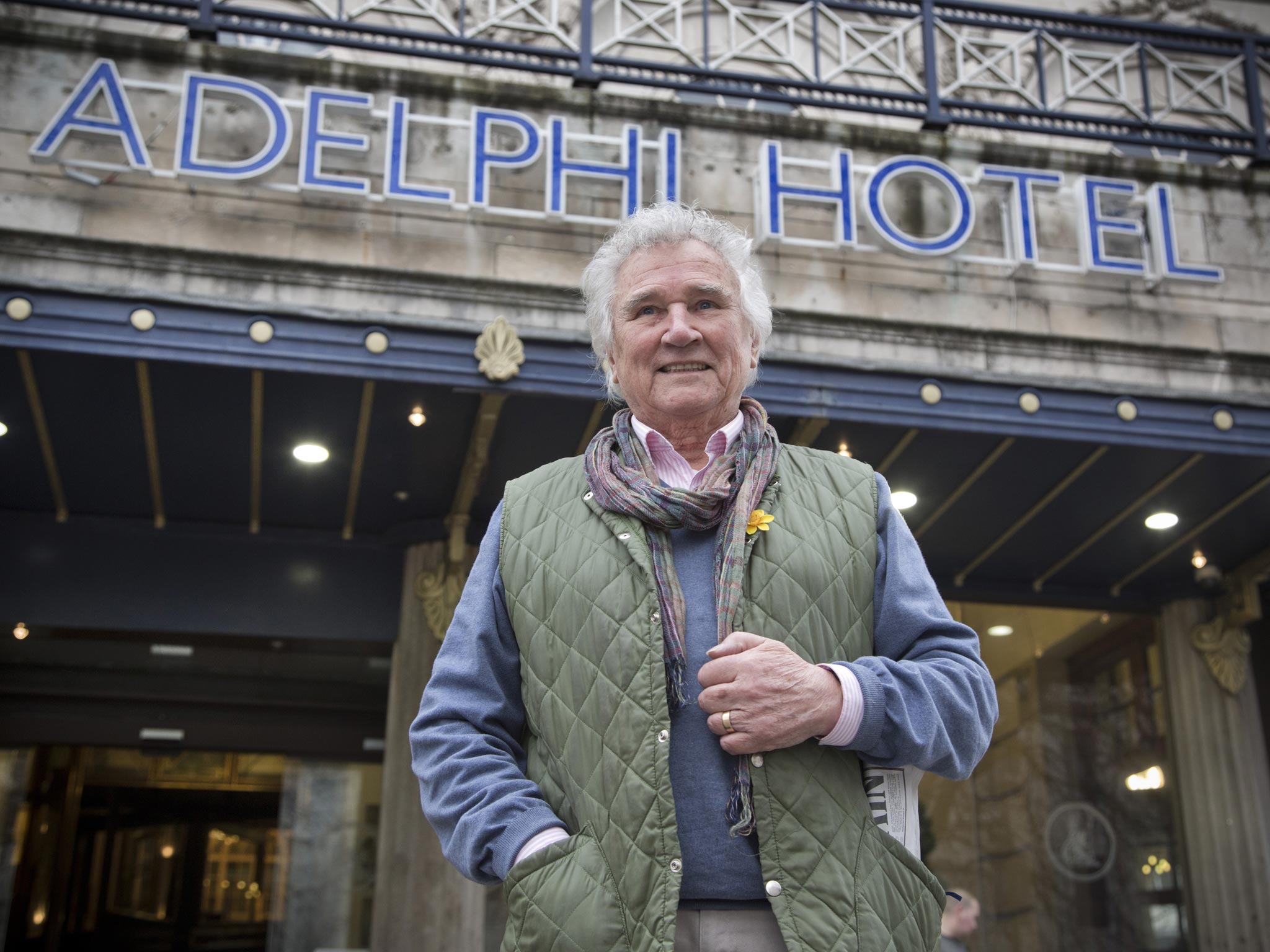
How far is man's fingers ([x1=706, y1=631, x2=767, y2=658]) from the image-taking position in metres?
1.73

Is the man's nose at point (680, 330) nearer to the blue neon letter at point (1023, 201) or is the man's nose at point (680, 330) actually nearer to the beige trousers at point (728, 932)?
the beige trousers at point (728, 932)

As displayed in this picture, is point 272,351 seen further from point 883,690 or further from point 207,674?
point 883,690

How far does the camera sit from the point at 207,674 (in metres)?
9.45

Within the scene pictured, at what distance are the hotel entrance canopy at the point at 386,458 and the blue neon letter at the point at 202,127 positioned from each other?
931 mm

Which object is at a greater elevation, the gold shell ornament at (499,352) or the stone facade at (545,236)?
the stone facade at (545,236)

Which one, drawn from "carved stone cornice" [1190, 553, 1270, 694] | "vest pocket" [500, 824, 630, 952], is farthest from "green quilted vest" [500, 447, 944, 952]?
"carved stone cornice" [1190, 553, 1270, 694]

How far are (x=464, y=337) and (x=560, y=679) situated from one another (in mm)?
5331

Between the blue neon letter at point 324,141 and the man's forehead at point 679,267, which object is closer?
the man's forehead at point 679,267

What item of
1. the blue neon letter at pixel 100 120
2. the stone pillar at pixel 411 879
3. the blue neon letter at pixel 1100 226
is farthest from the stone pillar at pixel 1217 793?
the blue neon letter at pixel 100 120

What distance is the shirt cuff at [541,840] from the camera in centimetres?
175

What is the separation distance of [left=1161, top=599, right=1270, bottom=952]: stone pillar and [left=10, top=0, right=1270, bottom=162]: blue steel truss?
156 inches

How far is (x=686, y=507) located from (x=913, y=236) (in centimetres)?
662

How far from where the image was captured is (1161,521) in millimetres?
8789

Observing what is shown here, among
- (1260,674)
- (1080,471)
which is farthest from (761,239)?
(1260,674)
